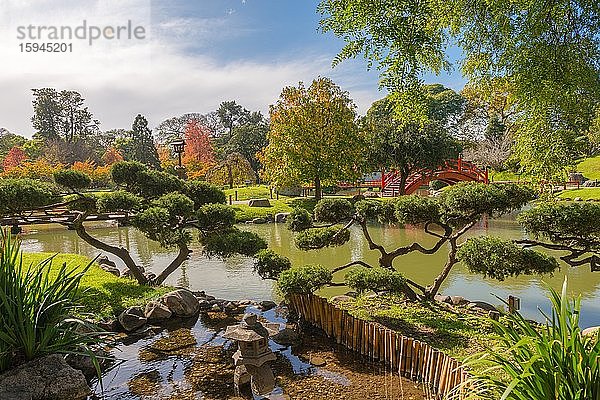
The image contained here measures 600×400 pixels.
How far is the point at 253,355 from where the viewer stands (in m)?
3.88

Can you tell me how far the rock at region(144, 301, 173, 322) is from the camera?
5.81m

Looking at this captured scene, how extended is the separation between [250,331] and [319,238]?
215 centimetres

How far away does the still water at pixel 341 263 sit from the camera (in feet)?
23.6

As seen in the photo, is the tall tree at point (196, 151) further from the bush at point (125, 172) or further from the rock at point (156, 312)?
the rock at point (156, 312)

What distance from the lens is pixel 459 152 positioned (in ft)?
72.9

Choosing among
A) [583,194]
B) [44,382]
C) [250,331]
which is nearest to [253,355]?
[250,331]

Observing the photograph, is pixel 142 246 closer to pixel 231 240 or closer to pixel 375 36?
pixel 231 240

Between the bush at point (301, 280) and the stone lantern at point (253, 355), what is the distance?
114 cm

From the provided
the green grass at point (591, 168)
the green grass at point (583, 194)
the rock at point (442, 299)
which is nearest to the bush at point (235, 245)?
the rock at point (442, 299)

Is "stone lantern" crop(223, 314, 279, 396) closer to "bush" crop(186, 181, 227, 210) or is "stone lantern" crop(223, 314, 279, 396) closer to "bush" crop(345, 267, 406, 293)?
"bush" crop(345, 267, 406, 293)

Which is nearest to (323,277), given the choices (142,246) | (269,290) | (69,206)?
(269,290)

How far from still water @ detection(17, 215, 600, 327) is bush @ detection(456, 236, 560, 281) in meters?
0.32

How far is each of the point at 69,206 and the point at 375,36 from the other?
524cm

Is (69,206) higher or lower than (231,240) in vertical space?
higher
